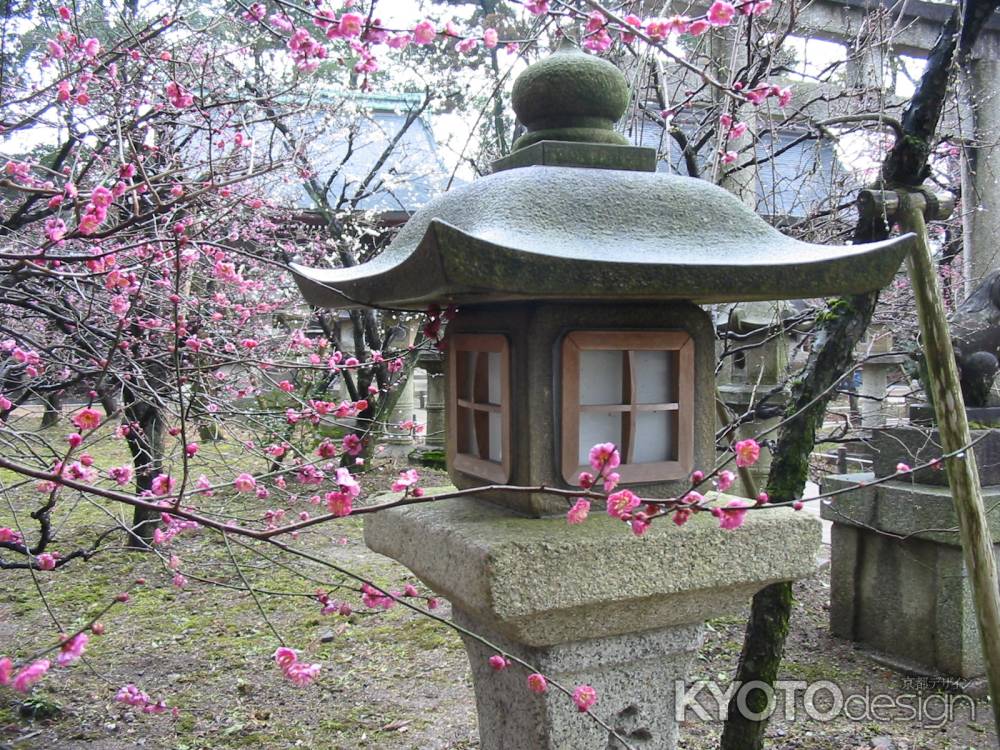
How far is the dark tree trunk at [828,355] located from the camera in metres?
2.33

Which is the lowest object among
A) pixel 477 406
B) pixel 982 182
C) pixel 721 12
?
pixel 477 406

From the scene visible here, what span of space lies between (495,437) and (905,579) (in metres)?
2.88

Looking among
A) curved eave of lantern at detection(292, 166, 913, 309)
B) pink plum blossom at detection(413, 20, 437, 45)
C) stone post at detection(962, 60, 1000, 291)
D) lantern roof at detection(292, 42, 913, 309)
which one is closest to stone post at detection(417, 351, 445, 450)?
stone post at detection(962, 60, 1000, 291)

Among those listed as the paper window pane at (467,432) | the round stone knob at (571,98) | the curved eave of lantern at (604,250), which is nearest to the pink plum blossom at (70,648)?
the curved eave of lantern at (604,250)

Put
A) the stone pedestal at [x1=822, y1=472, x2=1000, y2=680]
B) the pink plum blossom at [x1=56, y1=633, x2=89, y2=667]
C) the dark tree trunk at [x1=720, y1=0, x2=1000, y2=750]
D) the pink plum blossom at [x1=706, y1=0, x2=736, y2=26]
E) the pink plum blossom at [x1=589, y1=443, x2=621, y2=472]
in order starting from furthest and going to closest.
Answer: the stone pedestal at [x1=822, y1=472, x2=1000, y2=680] → the dark tree trunk at [x1=720, y1=0, x2=1000, y2=750] → the pink plum blossom at [x1=706, y1=0, x2=736, y2=26] → the pink plum blossom at [x1=589, y1=443, x2=621, y2=472] → the pink plum blossom at [x1=56, y1=633, x2=89, y2=667]

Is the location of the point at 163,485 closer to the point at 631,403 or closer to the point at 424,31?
the point at 631,403

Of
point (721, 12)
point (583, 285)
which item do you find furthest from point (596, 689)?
point (721, 12)

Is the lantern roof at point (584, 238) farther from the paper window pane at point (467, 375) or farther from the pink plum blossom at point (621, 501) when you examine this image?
the pink plum blossom at point (621, 501)

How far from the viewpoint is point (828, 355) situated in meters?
2.54

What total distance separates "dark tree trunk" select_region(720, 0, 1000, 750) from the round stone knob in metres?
1.05

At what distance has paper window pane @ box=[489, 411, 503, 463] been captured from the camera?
5.92 ft

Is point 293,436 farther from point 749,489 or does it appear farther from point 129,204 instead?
point 749,489

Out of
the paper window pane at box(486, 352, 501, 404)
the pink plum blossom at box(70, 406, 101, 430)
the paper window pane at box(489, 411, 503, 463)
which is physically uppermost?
the paper window pane at box(486, 352, 501, 404)

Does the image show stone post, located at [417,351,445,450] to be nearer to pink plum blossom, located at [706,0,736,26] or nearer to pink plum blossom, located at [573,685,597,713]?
pink plum blossom, located at [706,0,736,26]
